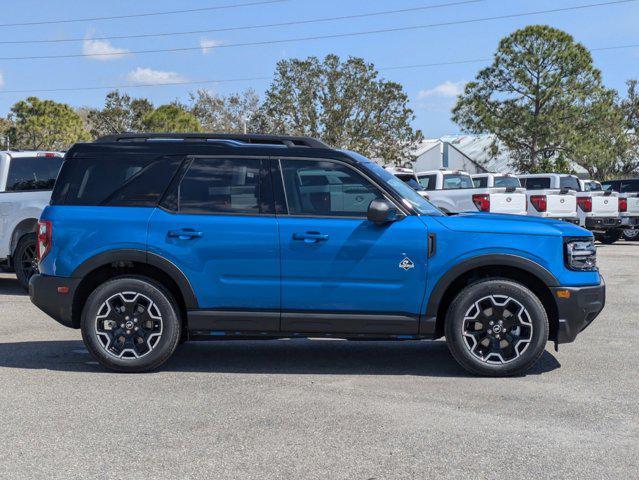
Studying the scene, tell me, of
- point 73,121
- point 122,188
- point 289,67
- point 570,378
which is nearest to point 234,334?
point 122,188

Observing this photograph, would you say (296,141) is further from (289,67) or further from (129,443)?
(289,67)

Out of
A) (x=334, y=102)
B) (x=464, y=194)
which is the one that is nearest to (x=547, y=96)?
(x=334, y=102)

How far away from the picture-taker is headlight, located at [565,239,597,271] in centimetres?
650

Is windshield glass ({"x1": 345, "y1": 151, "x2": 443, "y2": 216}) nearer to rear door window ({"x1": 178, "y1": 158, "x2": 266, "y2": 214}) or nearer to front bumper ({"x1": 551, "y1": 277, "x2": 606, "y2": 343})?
rear door window ({"x1": 178, "y1": 158, "x2": 266, "y2": 214})

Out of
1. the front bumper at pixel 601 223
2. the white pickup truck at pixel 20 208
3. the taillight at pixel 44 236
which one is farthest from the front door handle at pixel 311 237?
the front bumper at pixel 601 223

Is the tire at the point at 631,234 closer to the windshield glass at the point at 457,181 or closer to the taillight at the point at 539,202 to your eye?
the taillight at the point at 539,202

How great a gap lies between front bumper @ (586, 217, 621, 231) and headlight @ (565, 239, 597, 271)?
52.1ft

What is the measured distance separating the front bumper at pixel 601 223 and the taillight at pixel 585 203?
Answer: 0.62 m

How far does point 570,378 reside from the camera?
654 centimetres

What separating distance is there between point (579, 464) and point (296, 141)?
3.91m

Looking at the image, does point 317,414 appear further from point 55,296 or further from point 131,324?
point 55,296

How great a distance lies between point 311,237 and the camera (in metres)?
6.45

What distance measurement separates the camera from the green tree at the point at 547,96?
47031 millimetres

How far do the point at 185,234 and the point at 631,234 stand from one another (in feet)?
70.9
